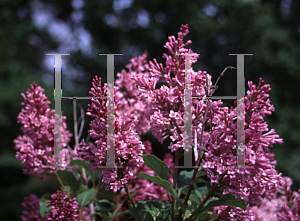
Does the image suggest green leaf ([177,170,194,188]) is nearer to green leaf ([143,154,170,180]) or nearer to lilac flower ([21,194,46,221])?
green leaf ([143,154,170,180])

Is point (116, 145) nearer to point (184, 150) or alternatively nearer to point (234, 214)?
point (184, 150)

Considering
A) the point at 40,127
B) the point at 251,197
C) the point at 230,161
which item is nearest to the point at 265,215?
the point at 251,197

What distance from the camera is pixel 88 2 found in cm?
635

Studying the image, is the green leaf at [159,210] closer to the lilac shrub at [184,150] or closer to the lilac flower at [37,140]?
the lilac shrub at [184,150]

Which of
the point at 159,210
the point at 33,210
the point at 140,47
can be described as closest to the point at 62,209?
the point at 159,210

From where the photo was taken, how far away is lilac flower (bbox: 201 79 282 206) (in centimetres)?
53

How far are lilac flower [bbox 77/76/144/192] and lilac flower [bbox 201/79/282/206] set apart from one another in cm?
14

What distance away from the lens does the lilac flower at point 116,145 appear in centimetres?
56

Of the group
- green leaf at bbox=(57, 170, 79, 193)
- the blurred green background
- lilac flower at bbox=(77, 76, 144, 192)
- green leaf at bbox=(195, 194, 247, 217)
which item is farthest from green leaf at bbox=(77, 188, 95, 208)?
the blurred green background

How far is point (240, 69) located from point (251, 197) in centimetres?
28

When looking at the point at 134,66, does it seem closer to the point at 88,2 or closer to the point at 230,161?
the point at 230,161

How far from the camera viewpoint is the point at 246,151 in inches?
21.1

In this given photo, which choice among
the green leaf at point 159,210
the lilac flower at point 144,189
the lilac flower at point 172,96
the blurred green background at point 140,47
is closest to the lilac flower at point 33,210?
the lilac flower at point 144,189

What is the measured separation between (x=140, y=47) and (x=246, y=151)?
556cm
